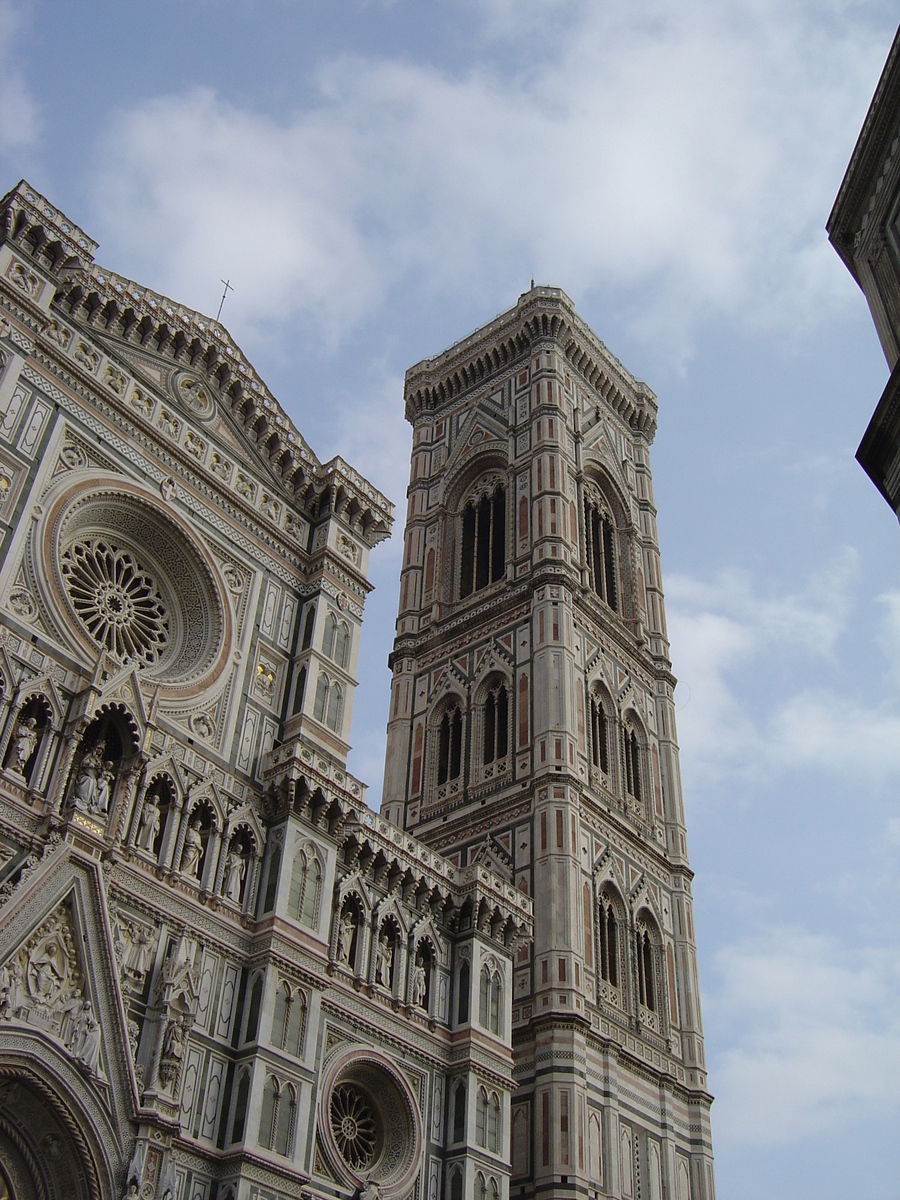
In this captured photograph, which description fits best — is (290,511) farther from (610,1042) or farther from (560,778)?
(610,1042)

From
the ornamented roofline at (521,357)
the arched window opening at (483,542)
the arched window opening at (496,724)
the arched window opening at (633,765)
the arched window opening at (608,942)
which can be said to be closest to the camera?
the arched window opening at (608,942)

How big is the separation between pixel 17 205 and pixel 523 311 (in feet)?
72.4

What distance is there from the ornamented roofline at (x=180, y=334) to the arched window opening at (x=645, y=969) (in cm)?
1150

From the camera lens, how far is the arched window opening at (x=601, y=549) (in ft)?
121

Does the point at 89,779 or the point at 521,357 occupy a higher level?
the point at 521,357

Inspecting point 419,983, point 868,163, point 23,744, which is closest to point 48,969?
point 23,744

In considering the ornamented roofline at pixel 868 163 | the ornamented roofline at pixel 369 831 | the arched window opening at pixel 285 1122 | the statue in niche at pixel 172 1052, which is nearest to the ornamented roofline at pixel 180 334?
the ornamented roofline at pixel 369 831

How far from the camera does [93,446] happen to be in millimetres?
21656

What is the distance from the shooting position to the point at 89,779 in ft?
59.4

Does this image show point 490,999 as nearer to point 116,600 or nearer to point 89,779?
point 89,779

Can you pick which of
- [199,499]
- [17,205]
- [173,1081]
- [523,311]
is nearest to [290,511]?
[199,499]

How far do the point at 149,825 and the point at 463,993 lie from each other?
280 inches

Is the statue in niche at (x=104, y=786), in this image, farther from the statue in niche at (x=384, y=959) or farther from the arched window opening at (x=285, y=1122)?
the statue in niche at (x=384, y=959)

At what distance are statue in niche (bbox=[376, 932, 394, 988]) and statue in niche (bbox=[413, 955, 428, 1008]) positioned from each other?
0.59 m
